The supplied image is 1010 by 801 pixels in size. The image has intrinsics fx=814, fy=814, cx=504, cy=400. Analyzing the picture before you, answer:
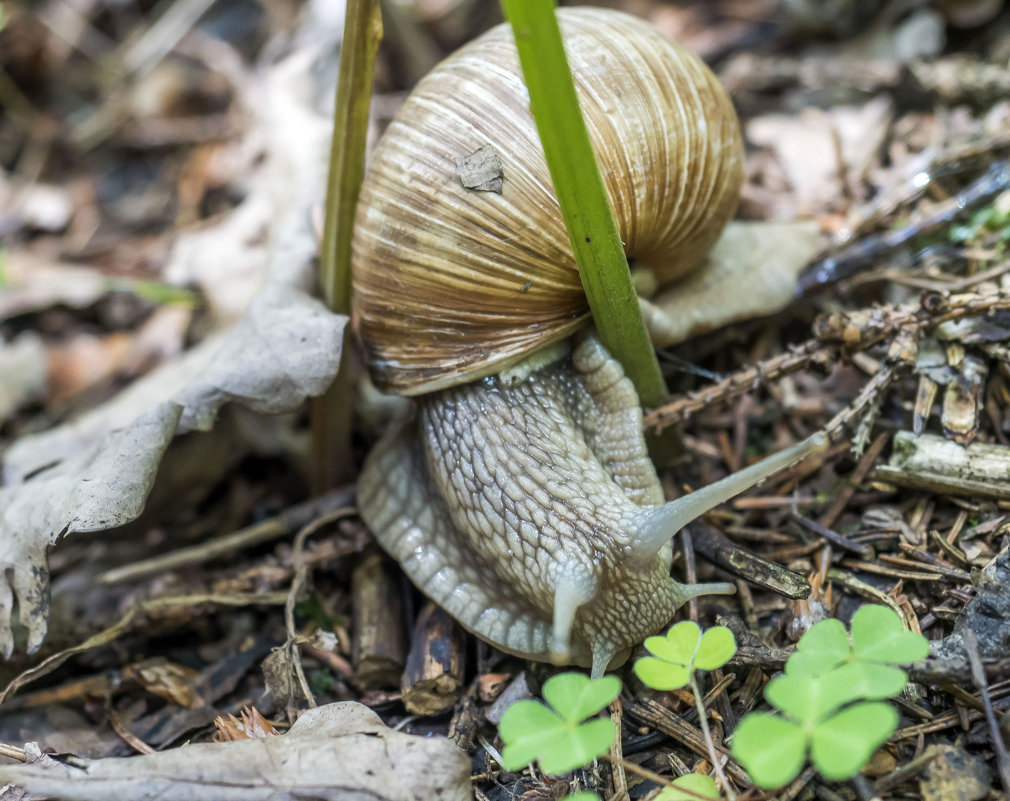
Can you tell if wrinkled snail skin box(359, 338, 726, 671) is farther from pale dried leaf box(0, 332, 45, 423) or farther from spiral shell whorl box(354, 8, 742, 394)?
pale dried leaf box(0, 332, 45, 423)

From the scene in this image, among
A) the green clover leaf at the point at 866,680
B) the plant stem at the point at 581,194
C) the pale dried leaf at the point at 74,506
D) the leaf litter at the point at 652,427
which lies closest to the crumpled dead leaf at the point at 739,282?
the leaf litter at the point at 652,427

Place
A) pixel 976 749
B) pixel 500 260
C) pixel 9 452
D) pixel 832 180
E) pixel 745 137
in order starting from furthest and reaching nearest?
pixel 745 137, pixel 832 180, pixel 9 452, pixel 500 260, pixel 976 749

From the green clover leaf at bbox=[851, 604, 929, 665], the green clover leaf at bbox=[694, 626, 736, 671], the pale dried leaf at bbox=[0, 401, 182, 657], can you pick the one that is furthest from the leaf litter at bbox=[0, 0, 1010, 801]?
the green clover leaf at bbox=[694, 626, 736, 671]

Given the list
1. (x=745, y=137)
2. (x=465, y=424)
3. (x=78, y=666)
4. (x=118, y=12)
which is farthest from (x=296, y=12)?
(x=78, y=666)

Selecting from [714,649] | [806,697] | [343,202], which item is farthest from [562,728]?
[343,202]

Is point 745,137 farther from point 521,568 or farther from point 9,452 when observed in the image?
point 9,452
